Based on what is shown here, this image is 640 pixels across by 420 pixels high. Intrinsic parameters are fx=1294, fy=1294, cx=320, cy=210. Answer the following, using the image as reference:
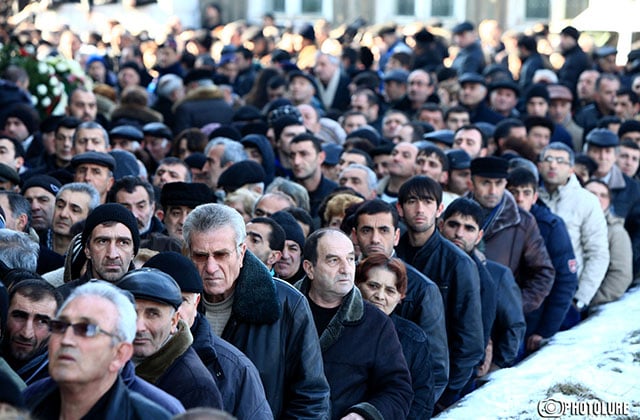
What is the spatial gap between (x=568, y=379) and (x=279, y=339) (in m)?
2.75

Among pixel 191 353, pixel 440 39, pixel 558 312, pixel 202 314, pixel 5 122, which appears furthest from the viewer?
pixel 440 39

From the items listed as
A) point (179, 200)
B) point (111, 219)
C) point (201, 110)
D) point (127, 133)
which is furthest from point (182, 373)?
point (201, 110)

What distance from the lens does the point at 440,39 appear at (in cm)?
2253

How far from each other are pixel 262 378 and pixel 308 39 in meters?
17.2

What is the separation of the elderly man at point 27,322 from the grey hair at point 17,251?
889mm

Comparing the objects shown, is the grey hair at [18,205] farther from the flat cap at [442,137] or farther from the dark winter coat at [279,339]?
the flat cap at [442,137]

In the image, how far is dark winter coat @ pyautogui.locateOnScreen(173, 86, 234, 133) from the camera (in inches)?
591

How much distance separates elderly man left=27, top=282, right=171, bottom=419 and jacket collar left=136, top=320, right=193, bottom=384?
0.67 metres

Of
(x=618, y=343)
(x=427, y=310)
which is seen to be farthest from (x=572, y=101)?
(x=427, y=310)

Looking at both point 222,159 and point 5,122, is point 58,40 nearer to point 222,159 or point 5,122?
point 5,122

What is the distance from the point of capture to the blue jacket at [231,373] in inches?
227

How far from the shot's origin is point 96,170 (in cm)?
1020

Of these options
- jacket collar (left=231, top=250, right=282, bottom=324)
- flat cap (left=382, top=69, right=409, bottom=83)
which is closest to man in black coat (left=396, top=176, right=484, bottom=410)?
jacket collar (left=231, top=250, right=282, bottom=324)

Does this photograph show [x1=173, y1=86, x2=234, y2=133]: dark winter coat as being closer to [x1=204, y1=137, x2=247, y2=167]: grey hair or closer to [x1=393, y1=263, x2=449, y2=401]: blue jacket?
[x1=204, y1=137, x2=247, y2=167]: grey hair
